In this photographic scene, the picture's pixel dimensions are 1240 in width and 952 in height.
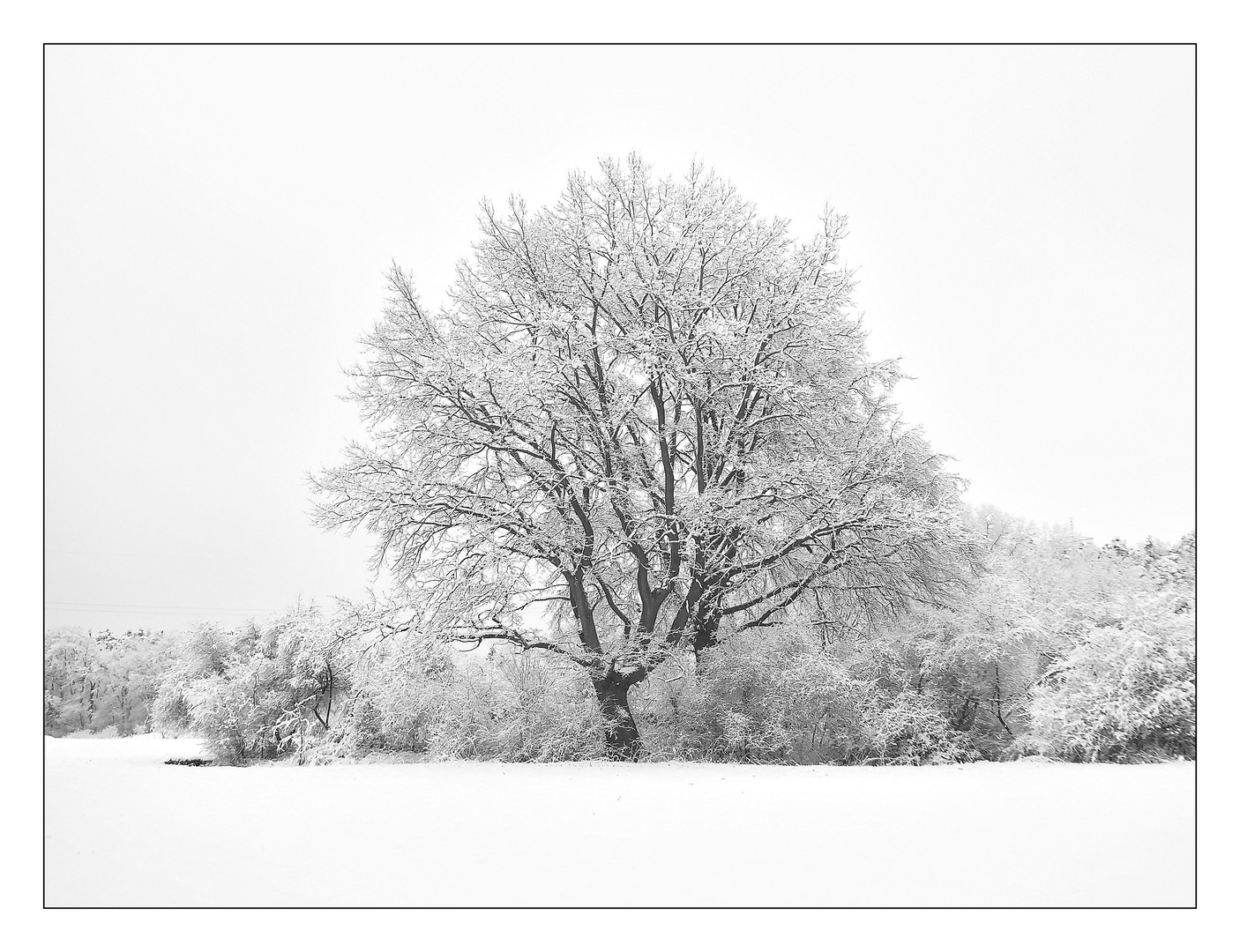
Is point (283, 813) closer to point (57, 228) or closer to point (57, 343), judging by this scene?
point (57, 343)

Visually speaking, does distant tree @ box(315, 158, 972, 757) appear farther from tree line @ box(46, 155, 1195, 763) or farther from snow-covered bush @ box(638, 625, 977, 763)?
snow-covered bush @ box(638, 625, 977, 763)

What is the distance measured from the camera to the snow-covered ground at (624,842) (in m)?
4.95

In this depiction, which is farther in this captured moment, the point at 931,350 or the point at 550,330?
the point at 931,350

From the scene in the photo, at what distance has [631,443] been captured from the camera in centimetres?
1045

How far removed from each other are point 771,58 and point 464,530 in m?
6.70

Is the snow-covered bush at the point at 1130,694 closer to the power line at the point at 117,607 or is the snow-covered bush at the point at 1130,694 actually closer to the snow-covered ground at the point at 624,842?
the snow-covered ground at the point at 624,842

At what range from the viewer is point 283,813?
6.04 m

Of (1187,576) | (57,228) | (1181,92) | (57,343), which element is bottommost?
(1187,576)

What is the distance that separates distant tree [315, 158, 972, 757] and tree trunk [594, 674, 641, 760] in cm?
3

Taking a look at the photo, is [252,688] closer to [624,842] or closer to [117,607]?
[117,607]

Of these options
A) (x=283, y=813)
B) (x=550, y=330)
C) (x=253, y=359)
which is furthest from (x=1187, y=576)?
(x=253, y=359)

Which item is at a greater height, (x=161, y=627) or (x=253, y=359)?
(x=253, y=359)

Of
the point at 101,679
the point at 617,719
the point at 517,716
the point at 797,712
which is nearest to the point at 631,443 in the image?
the point at 617,719

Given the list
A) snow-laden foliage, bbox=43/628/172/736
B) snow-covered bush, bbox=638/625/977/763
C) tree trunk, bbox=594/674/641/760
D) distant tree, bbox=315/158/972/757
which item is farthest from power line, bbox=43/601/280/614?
snow-covered bush, bbox=638/625/977/763
